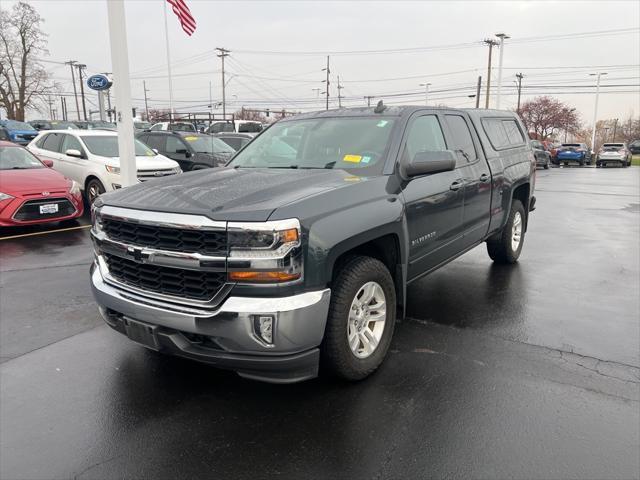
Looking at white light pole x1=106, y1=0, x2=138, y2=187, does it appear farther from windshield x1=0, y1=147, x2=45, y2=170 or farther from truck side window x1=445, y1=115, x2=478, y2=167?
truck side window x1=445, y1=115, x2=478, y2=167

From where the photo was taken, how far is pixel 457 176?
473cm

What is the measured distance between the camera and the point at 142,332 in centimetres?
310

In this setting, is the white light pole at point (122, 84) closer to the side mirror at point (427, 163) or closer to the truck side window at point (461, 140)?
the truck side window at point (461, 140)

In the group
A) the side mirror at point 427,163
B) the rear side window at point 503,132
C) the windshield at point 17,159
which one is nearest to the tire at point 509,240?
the rear side window at point 503,132

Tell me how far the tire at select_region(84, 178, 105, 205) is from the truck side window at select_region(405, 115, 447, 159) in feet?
25.1

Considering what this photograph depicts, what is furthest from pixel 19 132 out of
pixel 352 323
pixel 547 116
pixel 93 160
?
pixel 547 116

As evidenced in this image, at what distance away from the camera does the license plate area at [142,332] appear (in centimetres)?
304

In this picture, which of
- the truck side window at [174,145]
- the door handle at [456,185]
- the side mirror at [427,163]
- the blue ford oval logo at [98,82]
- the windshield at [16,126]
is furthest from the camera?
the windshield at [16,126]

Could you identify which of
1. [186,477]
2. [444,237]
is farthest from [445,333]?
[186,477]

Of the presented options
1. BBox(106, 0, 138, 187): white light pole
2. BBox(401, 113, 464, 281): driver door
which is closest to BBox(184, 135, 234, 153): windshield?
BBox(106, 0, 138, 187): white light pole

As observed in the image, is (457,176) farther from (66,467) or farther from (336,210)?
(66,467)

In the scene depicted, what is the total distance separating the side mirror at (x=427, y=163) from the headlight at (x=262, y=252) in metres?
1.36

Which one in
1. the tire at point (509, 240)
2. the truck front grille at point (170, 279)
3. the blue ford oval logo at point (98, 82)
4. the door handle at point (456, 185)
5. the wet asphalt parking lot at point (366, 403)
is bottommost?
the wet asphalt parking lot at point (366, 403)

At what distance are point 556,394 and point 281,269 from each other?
2.14 meters
